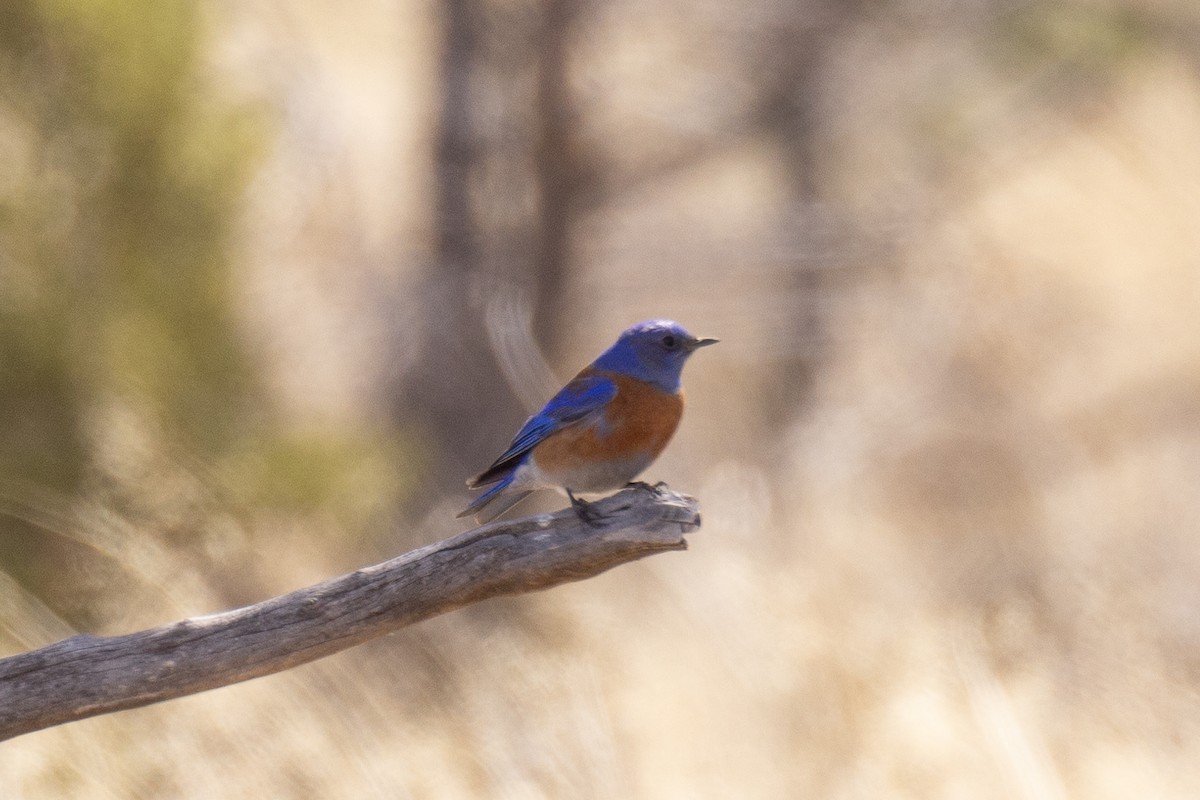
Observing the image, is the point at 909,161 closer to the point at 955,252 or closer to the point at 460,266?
the point at 955,252

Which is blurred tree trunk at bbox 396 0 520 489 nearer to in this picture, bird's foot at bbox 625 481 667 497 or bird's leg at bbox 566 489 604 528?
bird's foot at bbox 625 481 667 497

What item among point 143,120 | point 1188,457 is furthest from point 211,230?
point 1188,457

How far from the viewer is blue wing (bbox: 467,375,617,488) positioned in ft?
14.8

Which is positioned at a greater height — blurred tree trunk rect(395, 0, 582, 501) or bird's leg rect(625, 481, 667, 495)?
blurred tree trunk rect(395, 0, 582, 501)

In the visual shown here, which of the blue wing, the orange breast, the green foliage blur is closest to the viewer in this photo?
the orange breast

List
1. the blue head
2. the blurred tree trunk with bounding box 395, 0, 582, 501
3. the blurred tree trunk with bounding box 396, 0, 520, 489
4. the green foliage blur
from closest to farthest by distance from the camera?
the blue head
the green foliage blur
the blurred tree trunk with bounding box 395, 0, 582, 501
the blurred tree trunk with bounding box 396, 0, 520, 489

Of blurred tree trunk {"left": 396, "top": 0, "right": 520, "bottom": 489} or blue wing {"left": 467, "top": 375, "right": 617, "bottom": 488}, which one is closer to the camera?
blue wing {"left": 467, "top": 375, "right": 617, "bottom": 488}

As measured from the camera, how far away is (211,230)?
743cm

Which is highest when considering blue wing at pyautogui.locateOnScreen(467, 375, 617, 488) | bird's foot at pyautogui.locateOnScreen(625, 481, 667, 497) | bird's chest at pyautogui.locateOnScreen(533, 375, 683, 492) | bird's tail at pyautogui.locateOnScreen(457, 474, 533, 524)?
blue wing at pyautogui.locateOnScreen(467, 375, 617, 488)

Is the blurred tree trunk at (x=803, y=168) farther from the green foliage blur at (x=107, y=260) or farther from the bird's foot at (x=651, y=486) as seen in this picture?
the bird's foot at (x=651, y=486)

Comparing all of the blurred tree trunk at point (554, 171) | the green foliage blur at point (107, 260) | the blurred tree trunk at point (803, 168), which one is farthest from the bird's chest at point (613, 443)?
the blurred tree trunk at point (803, 168)

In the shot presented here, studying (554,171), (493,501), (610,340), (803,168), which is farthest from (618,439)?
(803,168)

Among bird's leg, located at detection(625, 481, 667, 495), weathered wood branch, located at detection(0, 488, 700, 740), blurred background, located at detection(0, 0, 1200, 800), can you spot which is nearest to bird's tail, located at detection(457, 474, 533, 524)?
bird's leg, located at detection(625, 481, 667, 495)

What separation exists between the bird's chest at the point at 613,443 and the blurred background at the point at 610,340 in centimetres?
242
